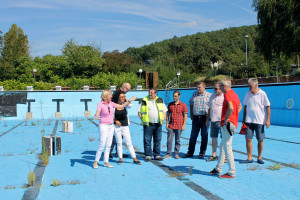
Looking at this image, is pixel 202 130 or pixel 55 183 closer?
pixel 55 183

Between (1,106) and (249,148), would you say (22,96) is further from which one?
(249,148)

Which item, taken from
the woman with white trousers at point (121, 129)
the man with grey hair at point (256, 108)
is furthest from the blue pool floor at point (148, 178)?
the man with grey hair at point (256, 108)

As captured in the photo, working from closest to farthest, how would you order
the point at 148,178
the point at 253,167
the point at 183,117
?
1. the point at 148,178
2. the point at 253,167
3. the point at 183,117

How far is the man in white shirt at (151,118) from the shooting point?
8.37m

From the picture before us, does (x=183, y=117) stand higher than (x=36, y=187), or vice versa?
(x=183, y=117)

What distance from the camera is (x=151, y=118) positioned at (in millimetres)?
8352

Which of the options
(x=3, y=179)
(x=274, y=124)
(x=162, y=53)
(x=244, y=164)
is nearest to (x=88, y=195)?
(x=3, y=179)

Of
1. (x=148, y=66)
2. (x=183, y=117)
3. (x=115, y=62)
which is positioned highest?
(x=115, y=62)

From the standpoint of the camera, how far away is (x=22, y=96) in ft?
83.3

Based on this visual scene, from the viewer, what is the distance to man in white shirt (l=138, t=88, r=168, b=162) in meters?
8.37

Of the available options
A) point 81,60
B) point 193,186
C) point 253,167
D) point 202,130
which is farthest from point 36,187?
point 81,60

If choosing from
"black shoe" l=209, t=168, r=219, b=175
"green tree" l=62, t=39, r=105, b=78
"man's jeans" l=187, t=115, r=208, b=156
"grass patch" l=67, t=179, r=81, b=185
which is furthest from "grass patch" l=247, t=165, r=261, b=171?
"green tree" l=62, t=39, r=105, b=78

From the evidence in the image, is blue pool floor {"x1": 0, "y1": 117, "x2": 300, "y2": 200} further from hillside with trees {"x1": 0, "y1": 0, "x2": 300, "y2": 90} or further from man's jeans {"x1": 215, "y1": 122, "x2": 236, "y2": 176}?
hillside with trees {"x1": 0, "y1": 0, "x2": 300, "y2": 90}

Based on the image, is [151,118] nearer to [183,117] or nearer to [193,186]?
[183,117]
